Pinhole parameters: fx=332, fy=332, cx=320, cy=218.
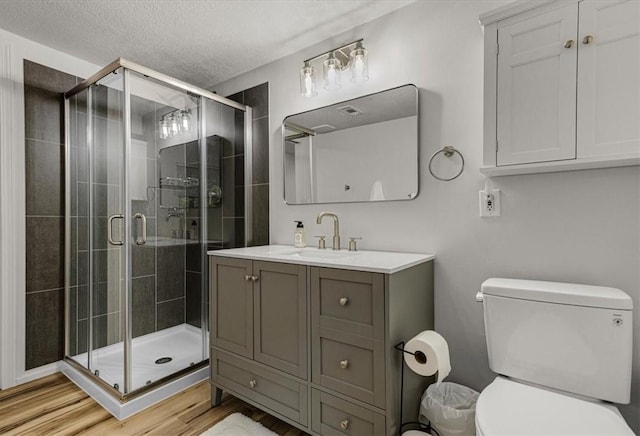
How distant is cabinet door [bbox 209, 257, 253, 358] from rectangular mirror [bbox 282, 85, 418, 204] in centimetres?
70

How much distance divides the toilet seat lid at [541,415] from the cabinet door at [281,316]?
0.79 m

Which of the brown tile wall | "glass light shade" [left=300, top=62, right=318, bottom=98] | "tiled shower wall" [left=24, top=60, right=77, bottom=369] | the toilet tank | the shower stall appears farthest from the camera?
the brown tile wall

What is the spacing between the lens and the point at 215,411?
6.31 ft

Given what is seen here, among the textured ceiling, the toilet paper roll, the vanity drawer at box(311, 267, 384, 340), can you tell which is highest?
the textured ceiling

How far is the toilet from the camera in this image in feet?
3.53

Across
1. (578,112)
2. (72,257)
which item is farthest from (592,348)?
(72,257)

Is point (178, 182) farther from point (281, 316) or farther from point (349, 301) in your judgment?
point (349, 301)

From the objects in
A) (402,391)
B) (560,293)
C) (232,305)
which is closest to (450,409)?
(402,391)

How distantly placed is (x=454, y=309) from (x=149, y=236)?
1877 millimetres

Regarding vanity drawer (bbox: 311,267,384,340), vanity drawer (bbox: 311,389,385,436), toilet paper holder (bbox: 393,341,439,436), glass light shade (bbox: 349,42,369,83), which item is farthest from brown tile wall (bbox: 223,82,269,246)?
toilet paper holder (bbox: 393,341,439,436)

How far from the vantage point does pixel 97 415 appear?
1.87m

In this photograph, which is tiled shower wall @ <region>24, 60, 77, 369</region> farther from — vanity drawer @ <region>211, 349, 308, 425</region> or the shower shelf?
vanity drawer @ <region>211, 349, 308, 425</region>

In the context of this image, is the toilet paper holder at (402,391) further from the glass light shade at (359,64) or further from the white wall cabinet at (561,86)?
the glass light shade at (359,64)

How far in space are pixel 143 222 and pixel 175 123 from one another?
0.71m
